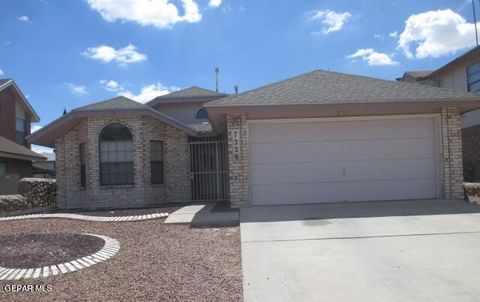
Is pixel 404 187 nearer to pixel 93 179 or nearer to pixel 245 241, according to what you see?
pixel 245 241

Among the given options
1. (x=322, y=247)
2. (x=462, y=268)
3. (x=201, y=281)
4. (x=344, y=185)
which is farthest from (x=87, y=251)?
(x=344, y=185)

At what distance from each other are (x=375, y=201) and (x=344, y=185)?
3.19 ft

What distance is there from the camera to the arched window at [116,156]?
1457 centimetres

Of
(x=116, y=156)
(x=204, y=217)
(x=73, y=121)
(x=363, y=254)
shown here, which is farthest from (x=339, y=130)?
(x=73, y=121)

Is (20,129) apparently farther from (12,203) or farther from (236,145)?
(236,145)

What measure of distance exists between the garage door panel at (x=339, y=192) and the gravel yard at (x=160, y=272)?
3058 millimetres

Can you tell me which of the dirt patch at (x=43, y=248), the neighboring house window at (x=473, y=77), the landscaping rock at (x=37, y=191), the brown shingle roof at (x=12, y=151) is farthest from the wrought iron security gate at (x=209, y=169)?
the neighboring house window at (x=473, y=77)

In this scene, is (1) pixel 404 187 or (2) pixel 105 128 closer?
(1) pixel 404 187

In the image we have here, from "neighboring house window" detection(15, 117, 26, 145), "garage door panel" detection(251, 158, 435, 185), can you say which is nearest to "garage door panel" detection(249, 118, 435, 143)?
"garage door panel" detection(251, 158, 435, 185)

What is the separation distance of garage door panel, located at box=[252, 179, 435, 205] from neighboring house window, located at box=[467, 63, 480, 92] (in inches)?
373

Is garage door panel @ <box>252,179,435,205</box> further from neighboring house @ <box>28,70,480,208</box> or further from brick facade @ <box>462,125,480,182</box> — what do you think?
brick facade @ <box>462,125,480,182</box>

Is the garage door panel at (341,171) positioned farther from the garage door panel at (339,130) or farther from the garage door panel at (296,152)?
the garage door panel at (339,130)

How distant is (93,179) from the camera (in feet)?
47.3

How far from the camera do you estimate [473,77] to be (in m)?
19.8
